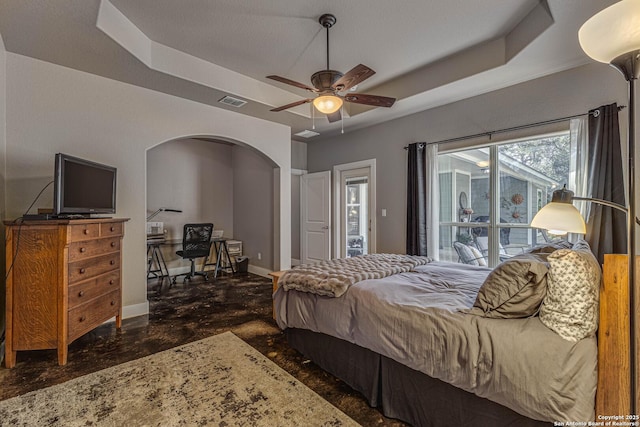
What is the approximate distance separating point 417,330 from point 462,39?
9.66 ft

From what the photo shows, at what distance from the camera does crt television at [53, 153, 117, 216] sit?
237 cm

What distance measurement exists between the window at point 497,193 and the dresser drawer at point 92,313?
13.2 ft

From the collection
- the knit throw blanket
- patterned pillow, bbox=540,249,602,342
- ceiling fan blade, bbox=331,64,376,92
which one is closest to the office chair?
the knit throw blanket

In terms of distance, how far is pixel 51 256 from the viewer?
7.47ft

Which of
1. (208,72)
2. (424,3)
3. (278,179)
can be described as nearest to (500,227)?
(424,3)

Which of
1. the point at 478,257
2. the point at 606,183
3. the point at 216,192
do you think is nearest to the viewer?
the point at 606,183

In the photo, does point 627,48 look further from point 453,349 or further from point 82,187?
point 82,187

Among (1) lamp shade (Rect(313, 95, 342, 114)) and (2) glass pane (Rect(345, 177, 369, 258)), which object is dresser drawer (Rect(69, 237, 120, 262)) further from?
(2) glass pane (Rect(345, 177, 369, 258))

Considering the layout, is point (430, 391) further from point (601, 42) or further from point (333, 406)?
point (601, 42)

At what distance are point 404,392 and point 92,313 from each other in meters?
2.65

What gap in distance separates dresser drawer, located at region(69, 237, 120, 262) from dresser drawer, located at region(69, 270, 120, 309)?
225 mm

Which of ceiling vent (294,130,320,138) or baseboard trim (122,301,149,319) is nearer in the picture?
baseboard trim (122,301,149,319)

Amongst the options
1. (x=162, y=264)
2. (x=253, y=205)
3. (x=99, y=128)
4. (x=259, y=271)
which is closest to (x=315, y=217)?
(x=253, y=205)

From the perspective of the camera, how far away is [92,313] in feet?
8.50
